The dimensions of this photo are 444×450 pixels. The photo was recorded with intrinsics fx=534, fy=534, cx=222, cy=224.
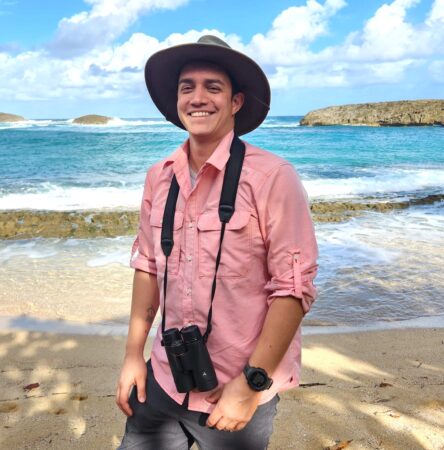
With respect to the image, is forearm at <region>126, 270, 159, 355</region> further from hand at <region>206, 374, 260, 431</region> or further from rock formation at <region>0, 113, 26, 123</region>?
rock formation at <region>0, 113, 26, 123</region>

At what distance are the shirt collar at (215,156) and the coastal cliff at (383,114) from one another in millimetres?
73391

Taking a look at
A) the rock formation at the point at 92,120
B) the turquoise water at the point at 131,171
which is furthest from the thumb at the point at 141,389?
the rock formation at the point at 92,120

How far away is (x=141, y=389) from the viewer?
1.98m

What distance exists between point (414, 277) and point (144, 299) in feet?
18.0

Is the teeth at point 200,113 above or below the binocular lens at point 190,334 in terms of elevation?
above

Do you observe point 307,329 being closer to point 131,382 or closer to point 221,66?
point 131,382

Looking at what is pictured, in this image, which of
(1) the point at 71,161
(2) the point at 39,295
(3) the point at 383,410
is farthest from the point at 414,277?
(1) the point at 71,161

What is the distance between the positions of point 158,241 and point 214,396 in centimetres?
57

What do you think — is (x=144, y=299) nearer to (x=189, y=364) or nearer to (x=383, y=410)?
(x=189, y=364)

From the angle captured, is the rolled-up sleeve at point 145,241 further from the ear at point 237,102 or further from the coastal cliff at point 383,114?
the coastal cliff at point 383,114

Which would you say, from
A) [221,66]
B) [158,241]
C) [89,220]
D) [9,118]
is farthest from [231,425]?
[9,118]

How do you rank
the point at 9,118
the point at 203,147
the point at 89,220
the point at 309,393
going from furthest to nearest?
the point at 9,118 → the point at 89,220 → the point at 309,393 → the point at 203,147

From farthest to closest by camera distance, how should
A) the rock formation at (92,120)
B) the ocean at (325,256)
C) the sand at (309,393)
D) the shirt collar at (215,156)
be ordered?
the rock formation at (92,120) → the ocean at (325,256) → the sand at (309,393) → the shirt collar at (215,156)

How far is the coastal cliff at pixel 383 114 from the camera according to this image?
69.8 meters
